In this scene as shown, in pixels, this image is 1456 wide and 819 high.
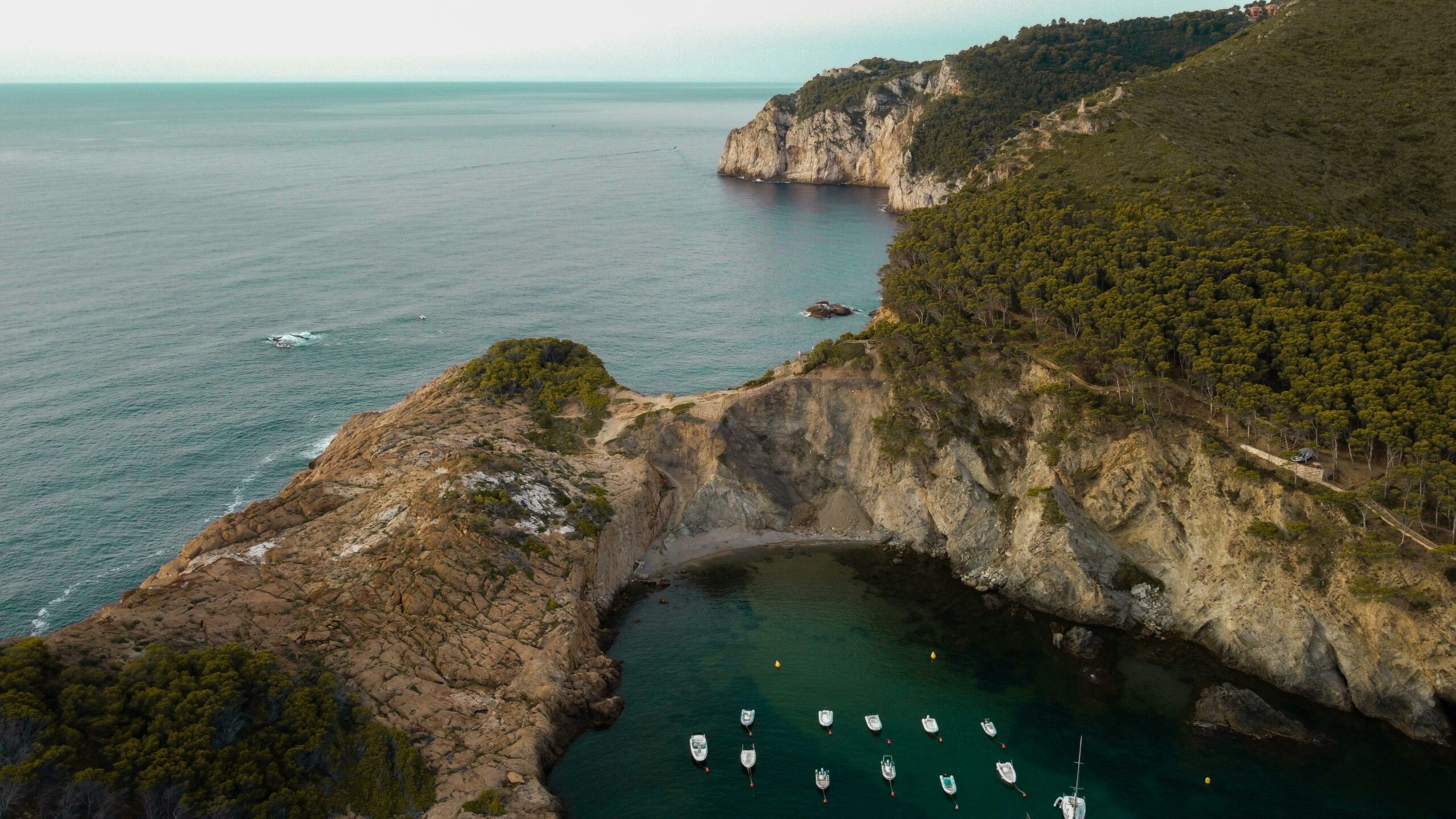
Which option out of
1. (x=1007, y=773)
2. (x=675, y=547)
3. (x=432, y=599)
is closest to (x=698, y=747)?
(x=1007, y=773)

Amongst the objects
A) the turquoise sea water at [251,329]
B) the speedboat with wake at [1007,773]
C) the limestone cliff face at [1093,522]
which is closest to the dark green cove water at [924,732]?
the speedboat with wake at [1007,773]

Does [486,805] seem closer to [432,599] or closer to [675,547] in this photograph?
[432,599]

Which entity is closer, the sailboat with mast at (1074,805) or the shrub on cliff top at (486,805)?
the shrub on cliff top at (486,805)

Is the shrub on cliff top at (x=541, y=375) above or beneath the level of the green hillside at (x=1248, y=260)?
beneath

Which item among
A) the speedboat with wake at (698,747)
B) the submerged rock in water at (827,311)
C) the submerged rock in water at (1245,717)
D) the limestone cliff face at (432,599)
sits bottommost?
the speedboat with wake at (698,747)

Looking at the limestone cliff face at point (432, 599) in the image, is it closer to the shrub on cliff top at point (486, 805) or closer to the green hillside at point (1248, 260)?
the shrub on cliff top at point (486, 805)

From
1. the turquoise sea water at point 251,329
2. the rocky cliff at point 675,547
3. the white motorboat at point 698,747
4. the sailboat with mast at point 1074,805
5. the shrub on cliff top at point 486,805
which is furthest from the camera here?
the turquoise sea water at point 251,329

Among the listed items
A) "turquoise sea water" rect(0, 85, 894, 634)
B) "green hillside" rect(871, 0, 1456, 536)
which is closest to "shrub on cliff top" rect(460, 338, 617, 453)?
"turquoise sea water" rect(0, 85, 894, 634)
